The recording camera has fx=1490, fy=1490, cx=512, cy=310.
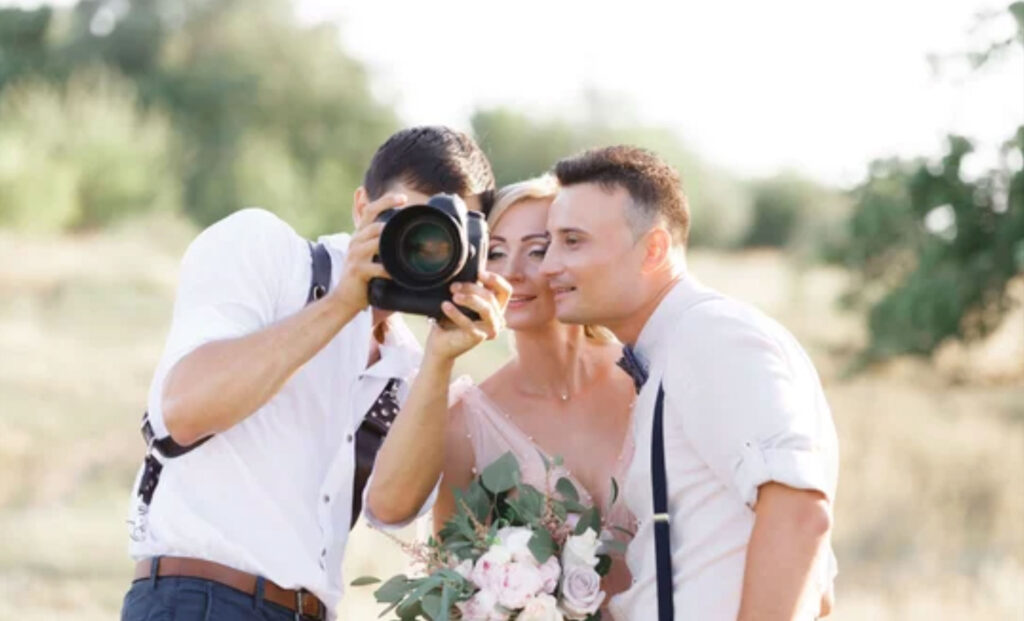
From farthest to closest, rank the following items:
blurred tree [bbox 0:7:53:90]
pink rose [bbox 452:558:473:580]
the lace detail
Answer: blurred tree [bbox 0:7:53:90], the lace detail, pink rose [bbox 452:558:473:580]

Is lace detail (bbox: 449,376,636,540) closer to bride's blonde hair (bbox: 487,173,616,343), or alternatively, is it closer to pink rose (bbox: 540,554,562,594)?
pink rose (bbox: 540,554,562,594)

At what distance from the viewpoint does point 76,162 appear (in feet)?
103

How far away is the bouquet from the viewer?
3.73 meters

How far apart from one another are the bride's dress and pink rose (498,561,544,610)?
31 centimetres

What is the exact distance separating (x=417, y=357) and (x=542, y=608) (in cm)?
80

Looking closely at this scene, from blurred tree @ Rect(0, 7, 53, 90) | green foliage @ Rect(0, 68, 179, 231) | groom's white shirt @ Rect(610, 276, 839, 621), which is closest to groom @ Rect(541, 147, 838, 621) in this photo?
groom's white shirt @ Rect(610, 276, 839, 621)

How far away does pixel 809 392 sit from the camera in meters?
3.40

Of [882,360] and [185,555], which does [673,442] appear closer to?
[185,555]

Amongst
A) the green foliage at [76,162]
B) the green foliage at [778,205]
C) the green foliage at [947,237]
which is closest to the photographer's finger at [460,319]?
the green foliage at [947,237]

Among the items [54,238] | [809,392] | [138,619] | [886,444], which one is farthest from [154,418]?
[54,238]

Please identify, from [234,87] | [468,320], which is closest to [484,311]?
[468,320]

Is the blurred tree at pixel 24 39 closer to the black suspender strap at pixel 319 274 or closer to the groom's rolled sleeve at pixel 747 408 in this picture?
the black suspender strap at pixel 319 274

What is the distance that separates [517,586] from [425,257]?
854 millimetres

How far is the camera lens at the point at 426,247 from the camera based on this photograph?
3510 mm
